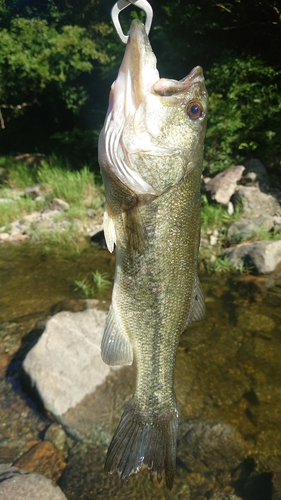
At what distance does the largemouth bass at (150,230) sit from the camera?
1.75 metres

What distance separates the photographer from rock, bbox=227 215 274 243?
711 cm

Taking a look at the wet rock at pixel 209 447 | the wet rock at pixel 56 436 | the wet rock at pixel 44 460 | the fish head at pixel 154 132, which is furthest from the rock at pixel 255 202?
the fish head at pixel 154 132

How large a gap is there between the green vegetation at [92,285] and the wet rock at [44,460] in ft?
8.57

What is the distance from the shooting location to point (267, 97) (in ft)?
27.3

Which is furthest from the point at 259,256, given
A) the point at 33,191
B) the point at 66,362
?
the point at 33,191

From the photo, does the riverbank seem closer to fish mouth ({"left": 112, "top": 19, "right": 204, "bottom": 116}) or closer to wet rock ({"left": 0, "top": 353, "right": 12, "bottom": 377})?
wet rock ({"left": 0, "top": 353, "right": 12, "bottom": 377})

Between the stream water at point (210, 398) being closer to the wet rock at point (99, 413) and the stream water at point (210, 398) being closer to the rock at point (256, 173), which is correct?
the wet rock at point (99, 413)

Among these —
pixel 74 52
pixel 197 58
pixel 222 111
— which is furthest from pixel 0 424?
pixel 74 52

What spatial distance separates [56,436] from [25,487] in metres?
0.88

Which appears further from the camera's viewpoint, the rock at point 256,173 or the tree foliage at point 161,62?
the tree foliage at point 161,62

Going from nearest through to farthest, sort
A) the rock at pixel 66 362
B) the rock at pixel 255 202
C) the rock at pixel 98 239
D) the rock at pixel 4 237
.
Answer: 1. the rock at pixel 66 362
2. the rock at pixel 255 202
3. the rock at pixel 98 239
4. the rock at pixel 4 237

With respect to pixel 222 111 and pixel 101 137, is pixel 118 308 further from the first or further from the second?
pixel 222 111

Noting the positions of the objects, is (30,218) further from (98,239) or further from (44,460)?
(44,460)

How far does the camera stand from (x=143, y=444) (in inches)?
83.7
